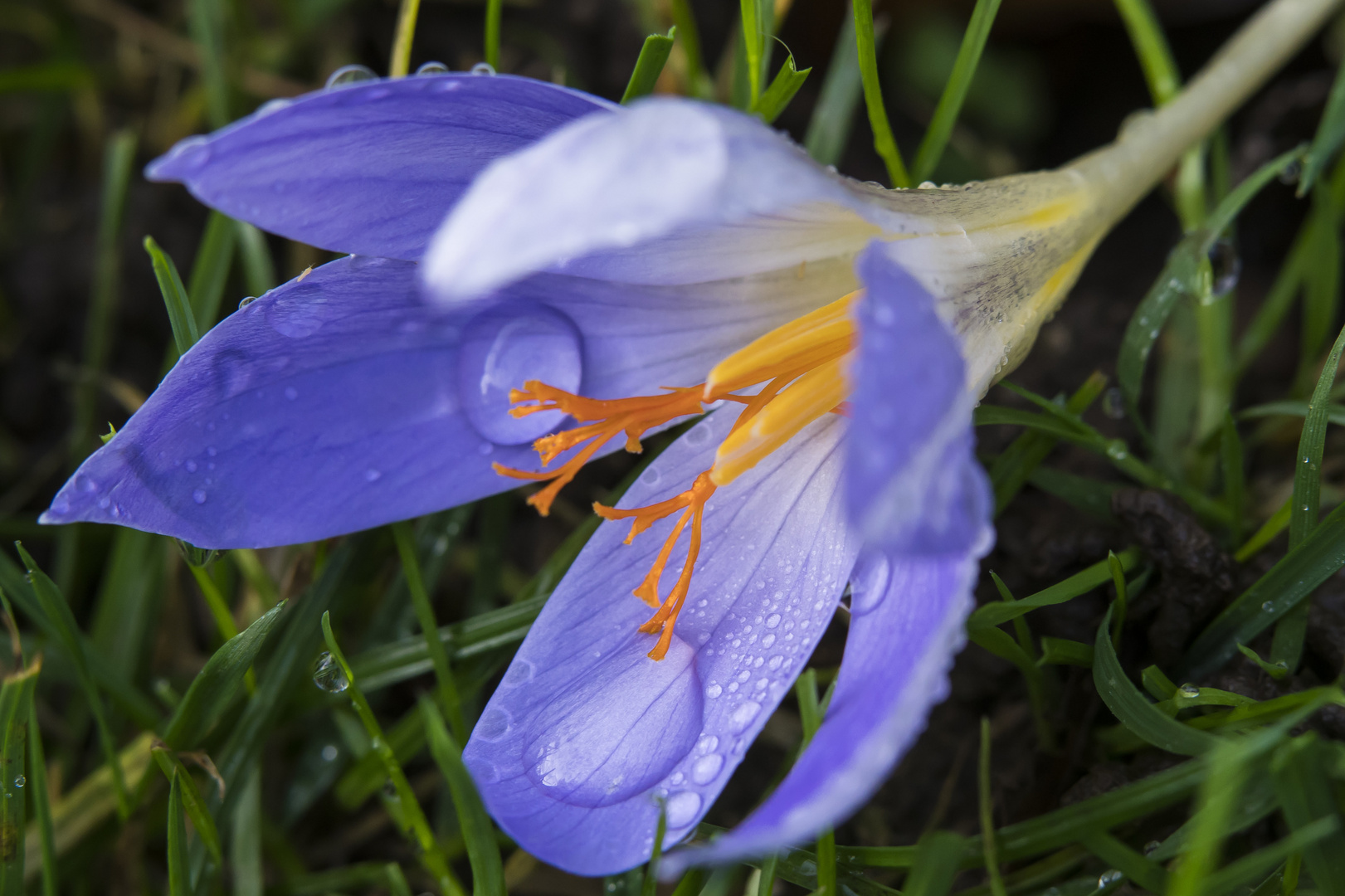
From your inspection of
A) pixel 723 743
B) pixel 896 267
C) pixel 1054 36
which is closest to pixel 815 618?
pixel 723 743

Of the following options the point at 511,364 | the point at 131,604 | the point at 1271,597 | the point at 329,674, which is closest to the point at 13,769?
the point at 329,674

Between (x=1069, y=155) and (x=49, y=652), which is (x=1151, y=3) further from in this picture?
(x=49, y=652)

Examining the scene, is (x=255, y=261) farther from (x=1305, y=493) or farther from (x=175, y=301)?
(x=1305, y=493)

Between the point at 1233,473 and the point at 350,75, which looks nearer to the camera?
the point at 1233,473

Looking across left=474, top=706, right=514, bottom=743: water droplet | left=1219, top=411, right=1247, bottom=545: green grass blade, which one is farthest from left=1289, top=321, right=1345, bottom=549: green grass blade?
left=474, top=706, right=514, bottom=743: water droplet

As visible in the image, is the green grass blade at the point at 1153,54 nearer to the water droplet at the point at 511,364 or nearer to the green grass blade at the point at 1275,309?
the green grass blade at the point at 1275,309

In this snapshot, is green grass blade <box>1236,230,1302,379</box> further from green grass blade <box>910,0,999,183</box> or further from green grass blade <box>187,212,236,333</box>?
green grass blade <box>187,212,236,333</box>

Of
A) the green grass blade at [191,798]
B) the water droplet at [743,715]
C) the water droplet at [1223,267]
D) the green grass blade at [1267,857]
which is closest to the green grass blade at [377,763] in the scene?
the green grass blade at [191,798]

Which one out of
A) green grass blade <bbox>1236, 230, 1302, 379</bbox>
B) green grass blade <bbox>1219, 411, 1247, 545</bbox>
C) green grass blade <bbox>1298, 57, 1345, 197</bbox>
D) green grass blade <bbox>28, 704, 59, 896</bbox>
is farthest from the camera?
green grass blade <bbox>1236, 230, 1302, 379</bbox>
